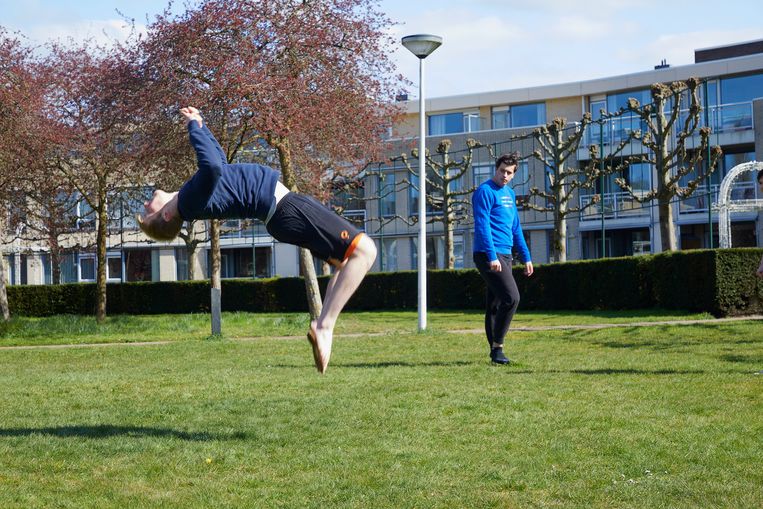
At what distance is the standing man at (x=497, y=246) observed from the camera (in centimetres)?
1030

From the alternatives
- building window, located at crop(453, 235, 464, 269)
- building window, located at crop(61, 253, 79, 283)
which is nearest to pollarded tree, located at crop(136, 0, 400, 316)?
building window, located at crop(453, 235, 464, 269)

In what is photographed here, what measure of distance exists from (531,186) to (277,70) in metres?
25.8

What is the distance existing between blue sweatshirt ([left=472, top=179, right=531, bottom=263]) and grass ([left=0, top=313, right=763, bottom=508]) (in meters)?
1.30

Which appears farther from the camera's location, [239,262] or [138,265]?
[138,265]

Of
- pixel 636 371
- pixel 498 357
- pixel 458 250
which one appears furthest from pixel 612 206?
pixel 636 371

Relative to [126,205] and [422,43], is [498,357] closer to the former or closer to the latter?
[422,43]

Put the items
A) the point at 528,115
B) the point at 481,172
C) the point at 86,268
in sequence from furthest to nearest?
the point at 528,115, the point at 86,268, the point at 481,172

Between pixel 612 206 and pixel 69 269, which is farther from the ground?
pixel 612 206

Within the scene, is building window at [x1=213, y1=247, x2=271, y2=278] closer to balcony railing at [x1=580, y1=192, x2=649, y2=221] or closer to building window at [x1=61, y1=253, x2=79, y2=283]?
building window at [x1=61, y1=253, x2=79, y2=283]

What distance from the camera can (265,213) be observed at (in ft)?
20.8

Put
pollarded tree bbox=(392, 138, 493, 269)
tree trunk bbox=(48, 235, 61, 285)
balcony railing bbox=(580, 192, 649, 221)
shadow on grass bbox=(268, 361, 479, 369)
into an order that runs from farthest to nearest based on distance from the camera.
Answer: tree trunk bbox=(48, 235, 61, 285)
balcony railing bbox=(580, 192, 649, 221)
pollarded tree bbox=(392, 138, 493, 269)
shadow on grass bbox=(268, 361, 479, 369)

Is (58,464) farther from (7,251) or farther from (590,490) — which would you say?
(7,251)

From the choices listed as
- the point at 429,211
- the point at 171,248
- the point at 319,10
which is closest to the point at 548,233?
the point at 429,211

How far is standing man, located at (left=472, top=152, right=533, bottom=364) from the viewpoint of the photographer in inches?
405
